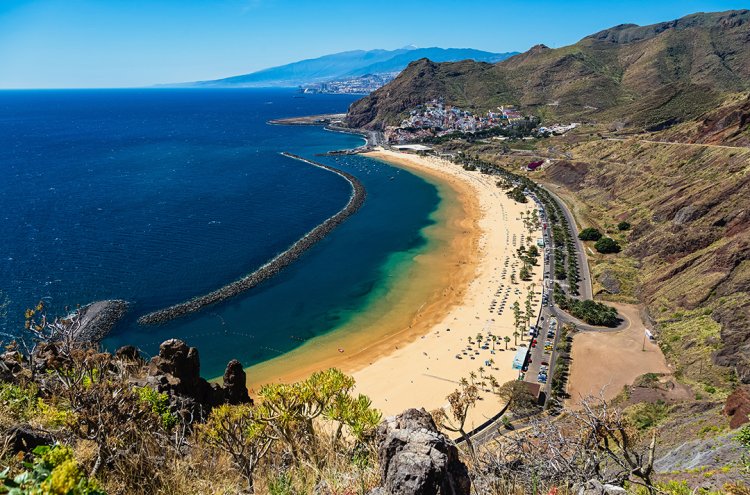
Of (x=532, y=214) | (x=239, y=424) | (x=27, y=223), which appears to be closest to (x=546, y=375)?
(x=239, y=424)

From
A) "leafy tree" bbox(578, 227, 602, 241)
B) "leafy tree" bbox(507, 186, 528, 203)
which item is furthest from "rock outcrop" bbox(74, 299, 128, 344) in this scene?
"leafy tree" bbox(507, 186, 528, 203)

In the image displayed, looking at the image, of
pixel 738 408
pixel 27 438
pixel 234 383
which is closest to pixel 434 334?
pixel 234 383

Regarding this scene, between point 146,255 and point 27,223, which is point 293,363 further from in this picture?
point 27,223

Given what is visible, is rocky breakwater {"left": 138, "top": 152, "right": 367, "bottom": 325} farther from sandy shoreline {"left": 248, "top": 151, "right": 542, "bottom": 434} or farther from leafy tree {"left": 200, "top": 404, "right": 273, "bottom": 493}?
leafy tree {"left": 200, "top": 404, "right": 273, "bottom": 493}

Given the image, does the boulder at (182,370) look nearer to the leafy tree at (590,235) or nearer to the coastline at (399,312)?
the coastline at (399,312)

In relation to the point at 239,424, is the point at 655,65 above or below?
above

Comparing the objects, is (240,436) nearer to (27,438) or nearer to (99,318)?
(27,438)
